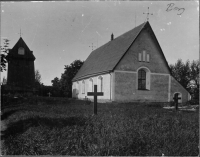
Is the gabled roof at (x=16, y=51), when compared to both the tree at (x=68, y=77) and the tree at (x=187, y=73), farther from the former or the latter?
the tree at (x=187, y=73)

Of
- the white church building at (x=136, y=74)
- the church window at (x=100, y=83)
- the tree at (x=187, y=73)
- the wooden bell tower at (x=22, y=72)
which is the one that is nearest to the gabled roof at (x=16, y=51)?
the wooden bell tower at (x=22, y=72)

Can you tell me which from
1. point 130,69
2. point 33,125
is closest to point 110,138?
point 33,125

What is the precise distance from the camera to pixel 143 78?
17.0 m

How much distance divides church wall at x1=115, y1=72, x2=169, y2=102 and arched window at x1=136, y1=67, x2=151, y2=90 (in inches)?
15.6

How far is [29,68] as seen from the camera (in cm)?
721

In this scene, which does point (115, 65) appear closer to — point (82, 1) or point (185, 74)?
point (82, 1)

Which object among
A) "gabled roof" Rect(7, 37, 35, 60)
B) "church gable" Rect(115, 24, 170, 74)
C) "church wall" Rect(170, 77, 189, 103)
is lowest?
"church wall" Rect(170, 77, 189, 103)

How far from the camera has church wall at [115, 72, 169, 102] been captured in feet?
51.0

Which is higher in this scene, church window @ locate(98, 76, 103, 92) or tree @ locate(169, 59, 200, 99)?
tree @ locate(169, 59, 200, 99)

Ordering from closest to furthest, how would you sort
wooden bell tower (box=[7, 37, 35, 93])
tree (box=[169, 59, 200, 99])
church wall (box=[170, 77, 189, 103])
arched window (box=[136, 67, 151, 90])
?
wooden bell tower (box=[7, 37, 35, 93])
arched window (box=[136, 67, 151, 90])
church wall (box=[170, 77, 189, 103])
tree (box=[169, 59, 200, 99])

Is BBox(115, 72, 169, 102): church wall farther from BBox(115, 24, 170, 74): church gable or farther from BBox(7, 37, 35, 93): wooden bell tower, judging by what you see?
BBox(7, 37, 35, 93): wooden bell tower

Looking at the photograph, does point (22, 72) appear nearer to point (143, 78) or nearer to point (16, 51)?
point (16, 51)

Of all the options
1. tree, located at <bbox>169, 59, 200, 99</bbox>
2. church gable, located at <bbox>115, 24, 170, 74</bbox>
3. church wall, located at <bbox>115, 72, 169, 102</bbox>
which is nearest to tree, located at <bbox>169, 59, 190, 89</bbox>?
tree, located at <bbox>169, 59, 200, 99</bbox>

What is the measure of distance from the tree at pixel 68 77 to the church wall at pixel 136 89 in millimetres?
5084
